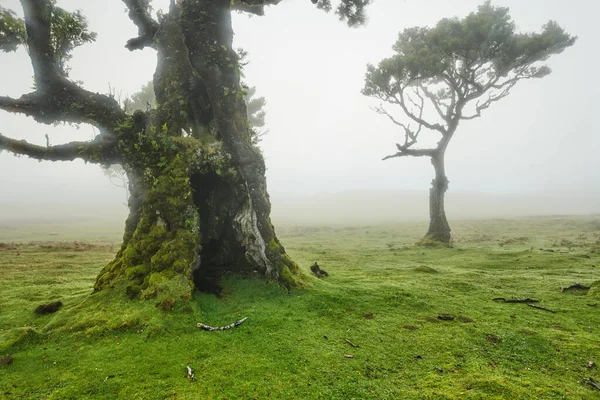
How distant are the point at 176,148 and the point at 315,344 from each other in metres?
7.50

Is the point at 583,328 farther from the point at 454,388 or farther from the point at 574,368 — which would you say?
the point at 454,388

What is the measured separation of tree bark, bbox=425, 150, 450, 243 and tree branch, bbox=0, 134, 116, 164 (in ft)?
74.5

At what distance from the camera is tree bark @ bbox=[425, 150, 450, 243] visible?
25.1 meters

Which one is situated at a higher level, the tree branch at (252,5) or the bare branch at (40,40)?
the tree branch at (252,5)

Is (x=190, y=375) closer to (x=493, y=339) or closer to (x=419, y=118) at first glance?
(x=493, y=339)

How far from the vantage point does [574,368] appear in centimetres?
605

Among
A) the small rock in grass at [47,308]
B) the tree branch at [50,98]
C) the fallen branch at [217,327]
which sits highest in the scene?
the tree branch at [50,98]

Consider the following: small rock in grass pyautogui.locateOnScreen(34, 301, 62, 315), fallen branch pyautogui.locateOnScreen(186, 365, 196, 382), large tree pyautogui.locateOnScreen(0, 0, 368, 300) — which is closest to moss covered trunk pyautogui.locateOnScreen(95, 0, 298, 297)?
large tree pyautogui.locateOnScreen(0, 0, 368, 300)

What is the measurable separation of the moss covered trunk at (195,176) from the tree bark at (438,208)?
1797 centimetres

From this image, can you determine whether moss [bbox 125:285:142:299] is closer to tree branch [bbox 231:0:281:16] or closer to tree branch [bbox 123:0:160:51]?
tree branch [bbox 123:0:160:51]

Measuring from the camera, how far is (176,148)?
10.4 m

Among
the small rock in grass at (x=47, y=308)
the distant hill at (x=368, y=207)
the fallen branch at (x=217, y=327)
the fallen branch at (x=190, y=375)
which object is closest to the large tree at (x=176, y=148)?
the small rock in grass at (x=47, y=308)

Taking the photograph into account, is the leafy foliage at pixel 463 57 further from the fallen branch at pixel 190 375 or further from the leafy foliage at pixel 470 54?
the fallen branch at pixel 190 375

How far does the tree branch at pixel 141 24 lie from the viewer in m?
12.3
